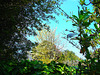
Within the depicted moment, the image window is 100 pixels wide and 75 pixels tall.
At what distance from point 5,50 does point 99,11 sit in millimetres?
3549

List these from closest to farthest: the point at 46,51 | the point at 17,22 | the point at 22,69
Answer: the point at 22,69 → the point at 17,22 → the point at 46,51

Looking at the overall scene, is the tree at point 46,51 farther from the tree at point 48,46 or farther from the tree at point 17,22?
the tree at point 17,22

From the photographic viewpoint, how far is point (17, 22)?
3.83 m

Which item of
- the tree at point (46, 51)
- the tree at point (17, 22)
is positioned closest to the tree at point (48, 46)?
the tree at point (46, 51)

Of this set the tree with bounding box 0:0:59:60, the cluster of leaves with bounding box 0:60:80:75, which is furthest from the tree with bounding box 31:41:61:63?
the cluster of leaves with bounding box 0:60:80:75

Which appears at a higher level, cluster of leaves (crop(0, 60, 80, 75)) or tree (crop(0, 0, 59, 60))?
tree (crop(0, 0, 59, 60))

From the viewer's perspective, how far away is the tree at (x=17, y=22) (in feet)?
11.5

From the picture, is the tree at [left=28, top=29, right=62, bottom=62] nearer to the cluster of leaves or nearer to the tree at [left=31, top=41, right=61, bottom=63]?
the tree at [left=31, top=41, right=61, bottom=63]

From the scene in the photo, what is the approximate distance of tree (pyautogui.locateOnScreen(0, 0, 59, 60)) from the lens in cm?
351

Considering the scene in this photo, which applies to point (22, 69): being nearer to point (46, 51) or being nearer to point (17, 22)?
point (17, 22)

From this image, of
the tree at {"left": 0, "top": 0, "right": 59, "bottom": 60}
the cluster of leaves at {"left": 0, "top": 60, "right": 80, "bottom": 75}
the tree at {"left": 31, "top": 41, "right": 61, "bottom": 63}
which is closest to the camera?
the cluster of leaves at {"left": 0, "top": 60, "right": 80, "bottom": 75}

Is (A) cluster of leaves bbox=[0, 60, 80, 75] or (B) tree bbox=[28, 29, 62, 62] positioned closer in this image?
(A) cluster of leaves bbox=[0, 60, 80, 75]

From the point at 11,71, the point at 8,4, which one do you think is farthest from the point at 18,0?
the point at 11,71

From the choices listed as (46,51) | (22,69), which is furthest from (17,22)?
(46,51)
